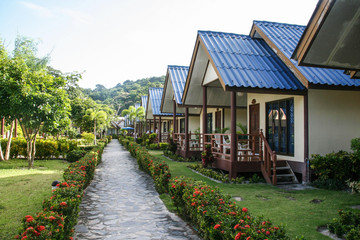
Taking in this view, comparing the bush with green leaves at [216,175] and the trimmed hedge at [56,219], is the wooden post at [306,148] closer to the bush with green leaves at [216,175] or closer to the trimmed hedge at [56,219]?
the bush with green leaves at [216,175]

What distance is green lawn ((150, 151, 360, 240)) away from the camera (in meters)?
5.29

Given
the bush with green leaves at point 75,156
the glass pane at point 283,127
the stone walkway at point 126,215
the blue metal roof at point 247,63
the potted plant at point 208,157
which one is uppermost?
the blue metal roof at point 247,63

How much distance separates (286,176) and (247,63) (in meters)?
4.41

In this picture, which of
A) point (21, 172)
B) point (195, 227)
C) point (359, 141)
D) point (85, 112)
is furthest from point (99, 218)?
point (85, 112)

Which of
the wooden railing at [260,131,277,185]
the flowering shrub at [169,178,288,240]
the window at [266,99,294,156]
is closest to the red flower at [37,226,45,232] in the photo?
the flowering shrub at [169,178,288,240]

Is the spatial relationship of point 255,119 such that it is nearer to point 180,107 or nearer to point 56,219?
point 180,107

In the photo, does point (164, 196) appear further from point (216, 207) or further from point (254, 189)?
point (216, 207)

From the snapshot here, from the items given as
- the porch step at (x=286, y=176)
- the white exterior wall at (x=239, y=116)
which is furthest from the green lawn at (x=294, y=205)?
the white exterior wall at (x=239, y=116)

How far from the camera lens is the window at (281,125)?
10.4 meters

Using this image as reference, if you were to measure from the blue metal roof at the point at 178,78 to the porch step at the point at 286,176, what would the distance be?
9.32 m

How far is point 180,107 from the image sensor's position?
1798 centimetres

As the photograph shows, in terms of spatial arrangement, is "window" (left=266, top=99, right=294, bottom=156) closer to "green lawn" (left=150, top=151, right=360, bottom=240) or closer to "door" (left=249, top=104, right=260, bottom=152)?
"door" (left=249, top=104, right=260, bottom=152)

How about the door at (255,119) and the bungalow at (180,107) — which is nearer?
→ the door at (255,119)

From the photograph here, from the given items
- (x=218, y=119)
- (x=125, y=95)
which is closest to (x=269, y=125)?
(x=218, y=119)
